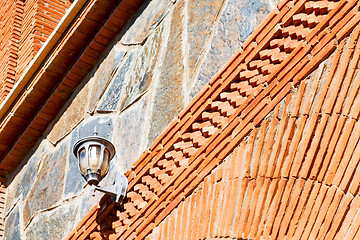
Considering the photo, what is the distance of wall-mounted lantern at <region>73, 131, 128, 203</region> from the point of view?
4551mm

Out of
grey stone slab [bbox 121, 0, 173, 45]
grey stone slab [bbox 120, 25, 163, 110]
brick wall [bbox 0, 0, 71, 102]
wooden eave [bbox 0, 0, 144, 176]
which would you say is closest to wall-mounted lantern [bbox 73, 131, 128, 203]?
grey stone slab [bbox 120, 25, 163, 110]

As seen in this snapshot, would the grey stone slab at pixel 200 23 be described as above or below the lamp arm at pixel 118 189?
above

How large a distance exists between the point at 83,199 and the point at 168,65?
1.17m

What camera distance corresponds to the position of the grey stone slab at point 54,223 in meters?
5.31

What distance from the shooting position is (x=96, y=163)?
457 cm

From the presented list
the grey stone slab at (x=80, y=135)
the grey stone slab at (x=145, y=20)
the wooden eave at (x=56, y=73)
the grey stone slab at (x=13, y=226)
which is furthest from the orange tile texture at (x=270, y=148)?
the grey stone slab at (x=13, y=226)

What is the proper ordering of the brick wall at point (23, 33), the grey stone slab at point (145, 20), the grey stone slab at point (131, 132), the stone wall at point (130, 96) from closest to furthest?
the stone wall at point (130, 96), the grey stone slab at point (131, 132), the grey stone slab at point (145, 20), the brick wall at point (23, 33)

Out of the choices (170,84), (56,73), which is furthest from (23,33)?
(170,84)

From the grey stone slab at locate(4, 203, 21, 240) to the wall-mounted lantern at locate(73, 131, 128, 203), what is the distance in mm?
1669

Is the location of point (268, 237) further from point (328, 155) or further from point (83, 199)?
point (83, 199)

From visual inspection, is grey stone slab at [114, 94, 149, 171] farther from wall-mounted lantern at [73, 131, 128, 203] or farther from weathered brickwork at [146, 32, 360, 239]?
weathered brickwork at [146, 32, 360, 239]

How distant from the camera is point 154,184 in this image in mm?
4367

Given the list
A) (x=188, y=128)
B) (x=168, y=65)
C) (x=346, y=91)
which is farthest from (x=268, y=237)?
(x=168, y=65)

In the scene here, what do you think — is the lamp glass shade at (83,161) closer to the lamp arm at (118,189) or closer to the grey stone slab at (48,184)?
the lamp arm at (118,189)
